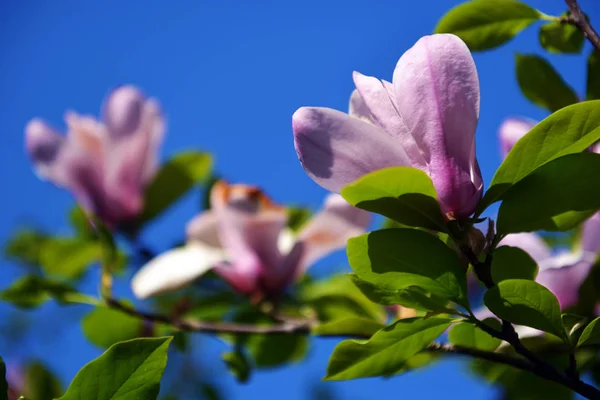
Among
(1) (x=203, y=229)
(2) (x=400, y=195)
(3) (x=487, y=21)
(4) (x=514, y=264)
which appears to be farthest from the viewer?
(1) (x=203, y=229)

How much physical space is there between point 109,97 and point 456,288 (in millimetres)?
955

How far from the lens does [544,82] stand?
0.82 meters

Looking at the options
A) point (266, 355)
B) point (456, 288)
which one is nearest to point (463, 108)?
point (456, 288)

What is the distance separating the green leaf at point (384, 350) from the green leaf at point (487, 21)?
36cm

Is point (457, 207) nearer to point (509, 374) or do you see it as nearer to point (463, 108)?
point (463, 108)

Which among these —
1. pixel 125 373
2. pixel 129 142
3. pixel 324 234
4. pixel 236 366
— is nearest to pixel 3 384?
pixel 125 373

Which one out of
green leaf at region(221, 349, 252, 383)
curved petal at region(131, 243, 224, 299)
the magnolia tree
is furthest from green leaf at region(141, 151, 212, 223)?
green leaf at region(221, 349, 252, 383)

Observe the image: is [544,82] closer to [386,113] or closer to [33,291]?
[386,113]

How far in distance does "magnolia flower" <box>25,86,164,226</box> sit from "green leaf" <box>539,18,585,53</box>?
78cm

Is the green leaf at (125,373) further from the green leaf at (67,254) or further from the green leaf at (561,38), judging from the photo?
the green leaf at (67,254)

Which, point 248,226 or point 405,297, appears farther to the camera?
point 248,226

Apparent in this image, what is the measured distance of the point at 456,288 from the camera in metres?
0.57

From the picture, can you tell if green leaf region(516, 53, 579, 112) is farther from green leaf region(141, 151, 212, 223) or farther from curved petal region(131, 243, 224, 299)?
green leaf region(141, 151, 212, 223)

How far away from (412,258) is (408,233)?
2 cm
